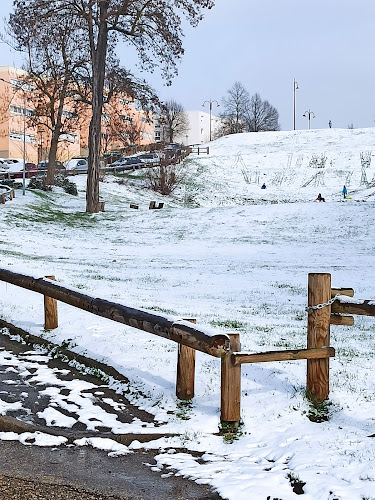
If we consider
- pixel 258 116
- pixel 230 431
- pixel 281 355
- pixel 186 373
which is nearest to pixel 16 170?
pixel 186 373

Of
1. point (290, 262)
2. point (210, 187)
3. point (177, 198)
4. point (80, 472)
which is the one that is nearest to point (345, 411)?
point (80, 472)

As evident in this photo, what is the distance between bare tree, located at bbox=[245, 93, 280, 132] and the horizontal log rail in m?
112

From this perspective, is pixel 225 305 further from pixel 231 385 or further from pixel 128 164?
pixel 128 164

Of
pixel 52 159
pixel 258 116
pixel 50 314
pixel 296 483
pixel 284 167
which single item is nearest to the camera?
pixel 296 483

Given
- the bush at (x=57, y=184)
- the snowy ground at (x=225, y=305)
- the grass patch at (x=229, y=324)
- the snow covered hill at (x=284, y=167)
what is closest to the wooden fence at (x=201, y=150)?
the snow covered hill at (x=284, y=167)

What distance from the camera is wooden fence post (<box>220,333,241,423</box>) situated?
5.68 meters

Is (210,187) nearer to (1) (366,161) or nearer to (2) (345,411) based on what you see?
(1) (366,161)

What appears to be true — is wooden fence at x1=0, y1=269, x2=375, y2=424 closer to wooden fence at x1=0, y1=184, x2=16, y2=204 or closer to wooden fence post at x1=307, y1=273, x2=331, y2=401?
wooden fence post at x1=307, y1=273, x2=331, y2=401

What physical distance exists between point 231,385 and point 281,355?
541 millimetres

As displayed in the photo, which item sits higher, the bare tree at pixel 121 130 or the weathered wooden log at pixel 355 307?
the bare tree at pixel 121 130

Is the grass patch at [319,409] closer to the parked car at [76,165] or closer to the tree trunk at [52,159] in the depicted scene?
the tree trunk at [52,159]

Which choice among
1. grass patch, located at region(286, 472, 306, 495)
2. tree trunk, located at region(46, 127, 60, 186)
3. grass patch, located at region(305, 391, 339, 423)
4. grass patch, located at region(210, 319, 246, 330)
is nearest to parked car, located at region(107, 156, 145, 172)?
tree trunk, located at region(46, 127, 60, 186)

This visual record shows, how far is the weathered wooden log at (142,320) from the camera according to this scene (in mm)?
5652

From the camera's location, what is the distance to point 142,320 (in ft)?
21.9
